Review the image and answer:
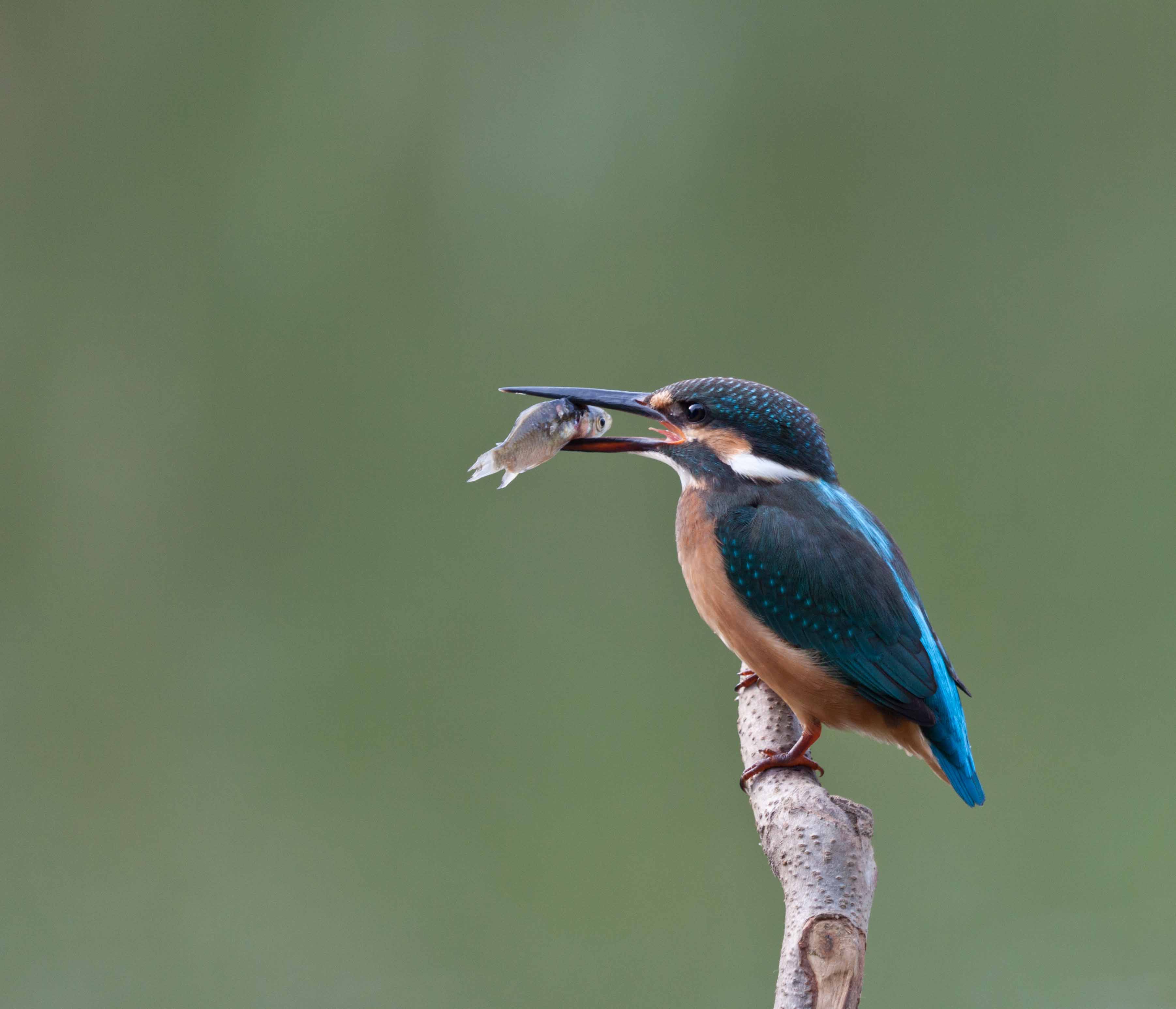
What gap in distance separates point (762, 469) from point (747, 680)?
37cm

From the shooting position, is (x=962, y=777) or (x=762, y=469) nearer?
(x=962, y=777)

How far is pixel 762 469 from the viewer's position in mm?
1568

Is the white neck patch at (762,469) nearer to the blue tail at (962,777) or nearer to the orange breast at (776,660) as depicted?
the orange breast at (776,660)

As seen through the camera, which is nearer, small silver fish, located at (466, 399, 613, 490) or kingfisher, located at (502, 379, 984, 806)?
kingfisher, located at (502, 379, 984, 806)

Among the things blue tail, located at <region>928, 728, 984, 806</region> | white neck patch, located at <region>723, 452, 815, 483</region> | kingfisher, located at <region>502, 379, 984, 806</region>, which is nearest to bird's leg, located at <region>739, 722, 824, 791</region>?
kingfisher, located at <region>502, 379, 984, 806</region>

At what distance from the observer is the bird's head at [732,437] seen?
1551 mm

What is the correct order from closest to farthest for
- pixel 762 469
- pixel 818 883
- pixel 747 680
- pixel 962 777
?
pixel 818 883 < pixel 962 777 < pixel 762 469 < pixel 747 680

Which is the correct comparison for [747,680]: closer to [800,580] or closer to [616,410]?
[800,580]

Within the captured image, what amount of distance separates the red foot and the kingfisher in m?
0.18

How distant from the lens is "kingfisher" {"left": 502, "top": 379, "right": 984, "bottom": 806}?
1.45 m

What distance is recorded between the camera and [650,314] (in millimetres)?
3064

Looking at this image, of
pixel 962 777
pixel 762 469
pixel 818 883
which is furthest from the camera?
pixel 762 469

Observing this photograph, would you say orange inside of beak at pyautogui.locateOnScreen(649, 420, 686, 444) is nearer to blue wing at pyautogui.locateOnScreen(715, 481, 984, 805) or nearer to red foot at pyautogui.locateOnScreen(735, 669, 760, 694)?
blue wing at pyautogui.locateOnScreen(715, 481, 984, 805)

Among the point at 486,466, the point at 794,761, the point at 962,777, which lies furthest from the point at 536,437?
the point at 962,777
